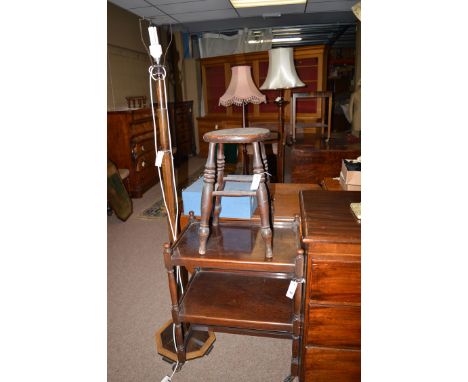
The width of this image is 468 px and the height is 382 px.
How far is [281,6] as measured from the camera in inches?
231

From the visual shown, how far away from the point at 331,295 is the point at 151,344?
1.26 m

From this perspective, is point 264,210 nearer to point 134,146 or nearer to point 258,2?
point 134,146

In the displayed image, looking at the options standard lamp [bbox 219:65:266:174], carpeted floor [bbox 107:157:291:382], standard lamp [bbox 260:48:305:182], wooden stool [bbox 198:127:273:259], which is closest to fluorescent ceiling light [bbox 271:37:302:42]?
standard lamp [bbox 260:48:305:182]

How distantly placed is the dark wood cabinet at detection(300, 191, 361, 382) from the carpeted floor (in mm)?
385

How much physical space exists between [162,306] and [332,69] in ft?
36.2

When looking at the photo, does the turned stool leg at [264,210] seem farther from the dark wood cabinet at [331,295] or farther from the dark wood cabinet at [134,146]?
the dark wood cabinet at [134,146]

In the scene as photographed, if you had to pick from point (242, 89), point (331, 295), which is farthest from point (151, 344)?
point (242, 89)

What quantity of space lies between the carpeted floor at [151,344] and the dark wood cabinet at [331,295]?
385 mm

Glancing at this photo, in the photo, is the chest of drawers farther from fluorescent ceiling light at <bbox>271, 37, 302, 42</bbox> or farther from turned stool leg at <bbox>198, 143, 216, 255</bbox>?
fluorescent ceiling light at <bbox>271, 37, 302, 42</bbox>

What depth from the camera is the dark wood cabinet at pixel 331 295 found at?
4.10 ft

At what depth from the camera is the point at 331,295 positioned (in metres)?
1.32
